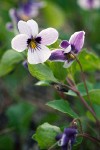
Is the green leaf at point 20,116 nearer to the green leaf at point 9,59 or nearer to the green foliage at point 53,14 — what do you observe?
the green leaf at point 9,59

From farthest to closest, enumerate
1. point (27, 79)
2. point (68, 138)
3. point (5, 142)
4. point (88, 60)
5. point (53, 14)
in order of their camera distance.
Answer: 1. point (53, 14)
2. point (27, 79)
3. point (5, 142)
4. point (88, 60)
5. point (68, 138)

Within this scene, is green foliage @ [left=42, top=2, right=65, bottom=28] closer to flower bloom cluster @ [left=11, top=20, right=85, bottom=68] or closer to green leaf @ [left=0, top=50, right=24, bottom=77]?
green leaf @ [left=0, top=50, right=24, bottom=77]

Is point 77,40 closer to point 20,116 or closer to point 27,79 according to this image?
point 20,116

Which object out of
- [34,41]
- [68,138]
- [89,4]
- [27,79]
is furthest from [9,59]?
[89,4]

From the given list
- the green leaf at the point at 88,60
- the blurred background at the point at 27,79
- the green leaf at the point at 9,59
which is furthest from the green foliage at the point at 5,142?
the green leaf at the point at 88,60

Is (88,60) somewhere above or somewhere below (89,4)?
above

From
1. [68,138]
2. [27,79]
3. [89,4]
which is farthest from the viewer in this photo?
[89,4]

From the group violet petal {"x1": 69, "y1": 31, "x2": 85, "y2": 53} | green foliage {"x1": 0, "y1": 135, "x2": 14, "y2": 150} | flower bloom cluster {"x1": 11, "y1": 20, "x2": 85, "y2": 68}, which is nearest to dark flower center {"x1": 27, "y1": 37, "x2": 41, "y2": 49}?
flower bloom cluster {"x1": 11, "y1": 20, "x2": 85, "y2": 68}
